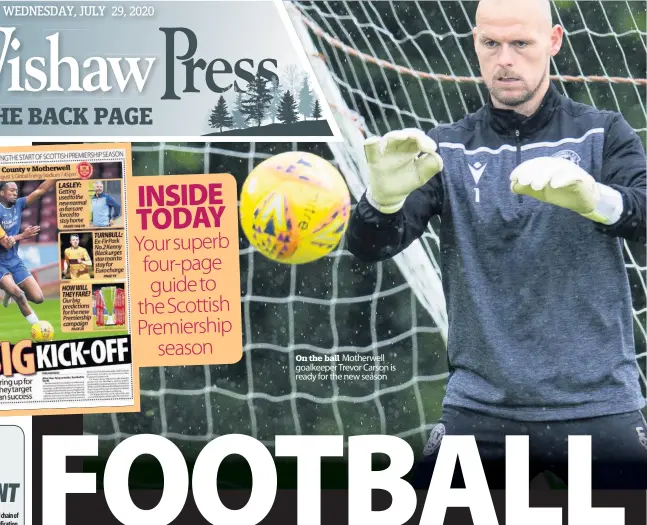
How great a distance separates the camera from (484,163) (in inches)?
133

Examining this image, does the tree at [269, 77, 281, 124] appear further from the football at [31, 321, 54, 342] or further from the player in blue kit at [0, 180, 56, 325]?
the football at [31, 321, 54, 342]

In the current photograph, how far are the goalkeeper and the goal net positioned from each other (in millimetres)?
130

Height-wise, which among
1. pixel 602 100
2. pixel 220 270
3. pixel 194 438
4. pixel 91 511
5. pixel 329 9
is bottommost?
pixel 91 511

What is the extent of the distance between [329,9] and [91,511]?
1.83 metres

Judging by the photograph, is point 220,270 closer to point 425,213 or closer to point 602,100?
point 425,213

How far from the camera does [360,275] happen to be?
11.7 feet

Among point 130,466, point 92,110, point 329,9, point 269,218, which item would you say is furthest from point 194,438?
point 329,9

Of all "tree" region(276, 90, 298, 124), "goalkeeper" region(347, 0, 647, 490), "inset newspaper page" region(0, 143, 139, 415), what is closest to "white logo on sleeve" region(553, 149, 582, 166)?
"goalkeeper" region(347, 0, 647, 490)

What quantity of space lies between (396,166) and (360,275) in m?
0.55

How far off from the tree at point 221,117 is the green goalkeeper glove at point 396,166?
1.97ft

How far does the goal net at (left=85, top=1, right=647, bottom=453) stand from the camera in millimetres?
3521

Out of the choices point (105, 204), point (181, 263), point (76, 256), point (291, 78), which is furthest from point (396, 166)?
point (76, 256)

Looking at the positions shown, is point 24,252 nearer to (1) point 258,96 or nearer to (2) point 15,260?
(2) point 15,260

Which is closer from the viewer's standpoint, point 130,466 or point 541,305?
point 541,305
